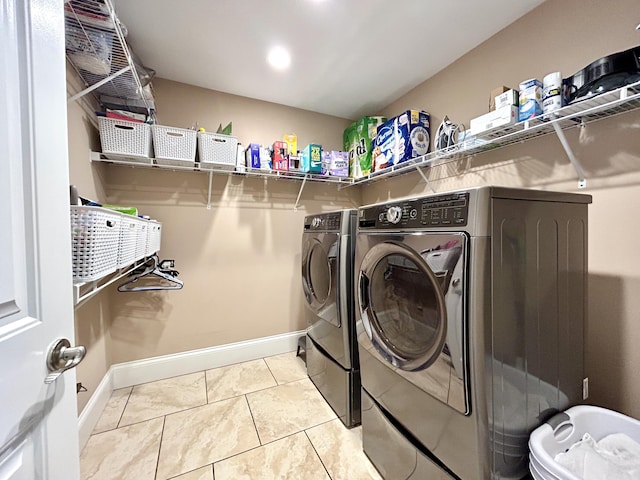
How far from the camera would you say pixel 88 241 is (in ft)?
2.56

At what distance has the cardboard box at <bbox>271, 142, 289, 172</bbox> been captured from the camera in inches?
82.3

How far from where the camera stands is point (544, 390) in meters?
0.88

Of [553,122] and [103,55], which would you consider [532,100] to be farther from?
[103,55]

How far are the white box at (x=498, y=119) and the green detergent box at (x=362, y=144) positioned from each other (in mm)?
1025

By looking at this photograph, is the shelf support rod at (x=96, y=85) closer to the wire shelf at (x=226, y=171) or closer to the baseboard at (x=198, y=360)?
the wire shelf at (x=226, y=171)

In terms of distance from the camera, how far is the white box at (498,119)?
1206 millimetres

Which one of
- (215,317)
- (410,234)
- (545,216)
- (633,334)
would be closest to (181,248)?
(215,317)

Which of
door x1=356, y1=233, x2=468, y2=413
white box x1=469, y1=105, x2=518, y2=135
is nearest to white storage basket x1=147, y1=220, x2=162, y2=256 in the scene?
door x1=356, y1=233, x2=468, y2=413

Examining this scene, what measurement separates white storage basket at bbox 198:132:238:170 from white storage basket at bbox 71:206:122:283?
41.8 inches

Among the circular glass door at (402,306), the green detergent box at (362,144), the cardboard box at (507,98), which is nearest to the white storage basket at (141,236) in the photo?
the circular glass door at (402,306)

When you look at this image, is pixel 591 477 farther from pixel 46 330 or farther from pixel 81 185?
pixel 81 185

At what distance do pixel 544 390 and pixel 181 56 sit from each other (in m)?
2.63

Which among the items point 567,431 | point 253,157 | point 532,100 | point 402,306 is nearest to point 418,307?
point 402,306

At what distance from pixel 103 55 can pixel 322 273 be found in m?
1.65
